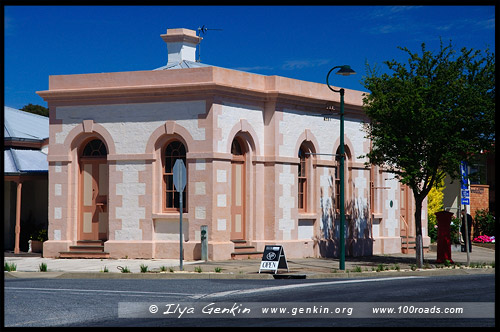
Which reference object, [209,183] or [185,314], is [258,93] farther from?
[185,314]

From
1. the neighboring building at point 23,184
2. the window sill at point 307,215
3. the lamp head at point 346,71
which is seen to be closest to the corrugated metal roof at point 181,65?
the neighboring building at point 23,184

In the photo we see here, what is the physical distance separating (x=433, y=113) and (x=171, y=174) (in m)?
8.03

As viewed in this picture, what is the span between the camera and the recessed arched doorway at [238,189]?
26.6 metres

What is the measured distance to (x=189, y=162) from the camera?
2556 centimetres

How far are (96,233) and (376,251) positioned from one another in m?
10.5

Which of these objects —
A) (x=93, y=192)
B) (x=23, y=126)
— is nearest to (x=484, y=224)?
(x=93, y=192)

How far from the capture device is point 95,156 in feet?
88.5

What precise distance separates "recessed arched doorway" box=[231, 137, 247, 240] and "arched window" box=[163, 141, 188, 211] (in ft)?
5.23

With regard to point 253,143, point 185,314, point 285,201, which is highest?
point 253,143

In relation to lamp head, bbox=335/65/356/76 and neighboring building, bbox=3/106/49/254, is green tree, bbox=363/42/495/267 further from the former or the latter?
neighboring building, bbox=3/106/49/254

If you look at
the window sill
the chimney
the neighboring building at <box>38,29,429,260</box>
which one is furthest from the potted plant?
the window sill

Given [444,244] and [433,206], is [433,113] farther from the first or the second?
[433,206]

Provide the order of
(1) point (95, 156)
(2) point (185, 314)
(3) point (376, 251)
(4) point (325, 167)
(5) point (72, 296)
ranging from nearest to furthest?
1. (2) point (185, 314)
2. (5) point (72, 296)
3. (1) point (95, 156)
4. (4) point (325, 167)
5. (3) point (376, 251)

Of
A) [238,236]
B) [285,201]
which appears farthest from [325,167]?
[238,236]
